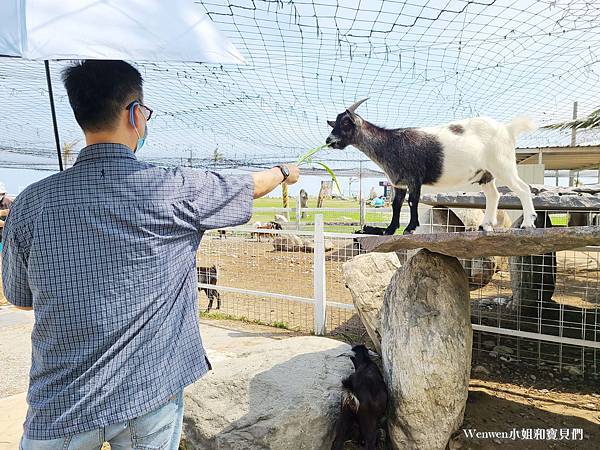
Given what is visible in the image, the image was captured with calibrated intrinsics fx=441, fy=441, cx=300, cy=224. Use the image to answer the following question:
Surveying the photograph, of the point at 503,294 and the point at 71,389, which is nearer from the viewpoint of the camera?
the point at 71,389

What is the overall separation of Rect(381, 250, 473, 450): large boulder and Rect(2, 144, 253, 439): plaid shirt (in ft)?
6.26

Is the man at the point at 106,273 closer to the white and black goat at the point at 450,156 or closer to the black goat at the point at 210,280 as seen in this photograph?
the white and black goat at the point at 450,156

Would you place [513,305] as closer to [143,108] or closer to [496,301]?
[496,301]

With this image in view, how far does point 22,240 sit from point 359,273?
3.41 m

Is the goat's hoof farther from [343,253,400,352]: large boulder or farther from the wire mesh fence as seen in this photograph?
[343,253,400,352]: large boulder

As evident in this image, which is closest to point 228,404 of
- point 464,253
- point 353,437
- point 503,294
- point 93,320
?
point 353,437

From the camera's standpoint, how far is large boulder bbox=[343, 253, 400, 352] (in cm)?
401

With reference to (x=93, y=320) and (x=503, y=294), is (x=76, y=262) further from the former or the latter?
(x=503, y=294)

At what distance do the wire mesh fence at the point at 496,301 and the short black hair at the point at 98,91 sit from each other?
358cm

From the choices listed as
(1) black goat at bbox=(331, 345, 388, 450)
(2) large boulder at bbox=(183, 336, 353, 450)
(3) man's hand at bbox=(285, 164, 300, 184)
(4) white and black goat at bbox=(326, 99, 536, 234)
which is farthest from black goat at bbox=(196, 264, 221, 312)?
(3) man's hand at bbox=(285, 164, 300, 184)

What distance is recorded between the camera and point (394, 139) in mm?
2752

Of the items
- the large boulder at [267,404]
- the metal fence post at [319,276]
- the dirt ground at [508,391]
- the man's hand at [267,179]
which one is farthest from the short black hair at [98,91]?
the metal fence post at [319,276]

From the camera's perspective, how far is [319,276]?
5.22 meters

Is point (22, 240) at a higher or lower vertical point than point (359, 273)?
higher
